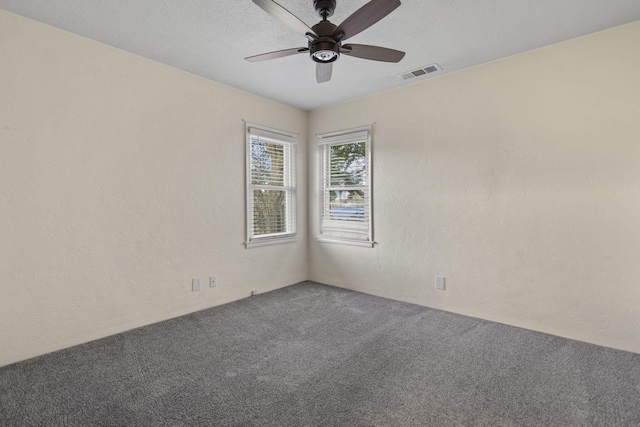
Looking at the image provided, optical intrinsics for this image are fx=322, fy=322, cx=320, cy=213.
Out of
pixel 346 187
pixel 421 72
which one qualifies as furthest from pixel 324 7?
pixel 346 187

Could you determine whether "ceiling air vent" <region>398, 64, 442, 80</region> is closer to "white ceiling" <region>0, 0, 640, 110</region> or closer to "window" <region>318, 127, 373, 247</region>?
"white ceiling" <region>0, 0, 640, 110</region>

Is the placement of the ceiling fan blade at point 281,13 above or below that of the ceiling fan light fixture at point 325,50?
above

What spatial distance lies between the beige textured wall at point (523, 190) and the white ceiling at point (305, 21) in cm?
29

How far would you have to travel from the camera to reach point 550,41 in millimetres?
2703

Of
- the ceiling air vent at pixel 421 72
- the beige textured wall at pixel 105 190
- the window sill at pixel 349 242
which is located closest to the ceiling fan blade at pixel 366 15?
the ceiling air vent at pixel 421 72

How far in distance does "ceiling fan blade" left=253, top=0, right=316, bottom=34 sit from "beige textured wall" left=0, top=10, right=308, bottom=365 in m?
1.79

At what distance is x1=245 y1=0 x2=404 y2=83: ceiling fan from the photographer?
1779 mm

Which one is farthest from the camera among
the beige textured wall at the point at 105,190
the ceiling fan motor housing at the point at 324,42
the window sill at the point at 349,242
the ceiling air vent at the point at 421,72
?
the window sill at the point at 349,242

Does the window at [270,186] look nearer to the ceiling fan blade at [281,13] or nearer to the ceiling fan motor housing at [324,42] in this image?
the ceiling fan motor housing at [324,42]

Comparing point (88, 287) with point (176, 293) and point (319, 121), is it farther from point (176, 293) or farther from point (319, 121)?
point (319, 121)

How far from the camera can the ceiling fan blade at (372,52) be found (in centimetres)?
216

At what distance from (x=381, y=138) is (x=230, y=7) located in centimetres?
223

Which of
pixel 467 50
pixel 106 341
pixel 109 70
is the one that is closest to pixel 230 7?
pixel 109 70

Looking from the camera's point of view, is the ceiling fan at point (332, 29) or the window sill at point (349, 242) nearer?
the ceiling fan at point (332, 29)
